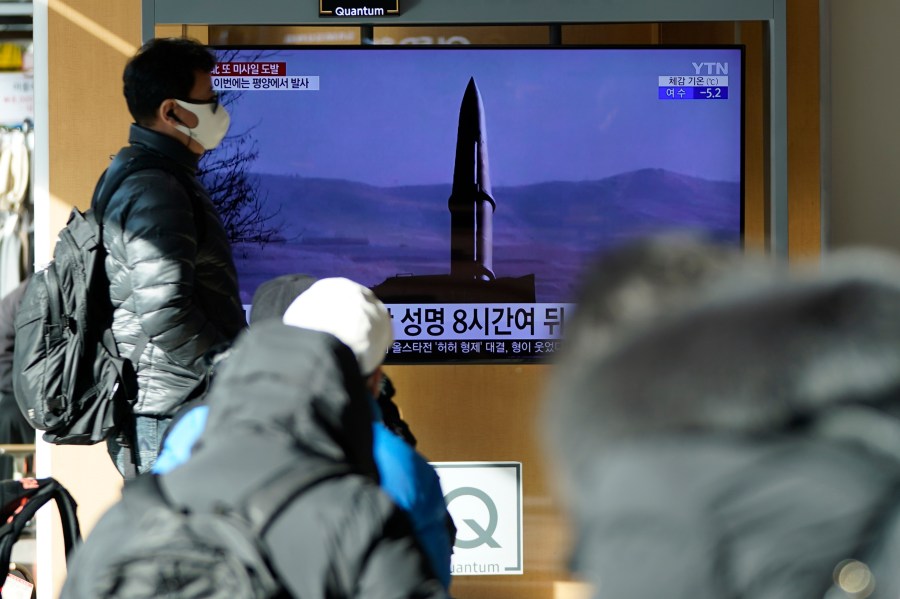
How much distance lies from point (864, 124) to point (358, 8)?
206cm

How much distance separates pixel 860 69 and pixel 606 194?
49.7 inches

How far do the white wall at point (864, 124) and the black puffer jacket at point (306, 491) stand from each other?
3.60m

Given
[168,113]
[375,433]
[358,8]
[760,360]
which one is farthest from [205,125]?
[760,360]

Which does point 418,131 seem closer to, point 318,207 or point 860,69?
point 318,207

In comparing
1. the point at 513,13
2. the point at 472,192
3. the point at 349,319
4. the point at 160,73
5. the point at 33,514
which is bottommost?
the point at 33,514

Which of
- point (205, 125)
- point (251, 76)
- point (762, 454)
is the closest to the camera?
point (762, 454)

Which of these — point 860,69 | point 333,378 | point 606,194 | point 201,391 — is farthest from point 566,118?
point 333,378

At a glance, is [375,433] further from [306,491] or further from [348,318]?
[306,491]

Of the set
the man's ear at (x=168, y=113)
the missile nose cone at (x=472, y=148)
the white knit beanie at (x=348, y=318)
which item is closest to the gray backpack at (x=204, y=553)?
the white knit beanie at (x=348, y=318)

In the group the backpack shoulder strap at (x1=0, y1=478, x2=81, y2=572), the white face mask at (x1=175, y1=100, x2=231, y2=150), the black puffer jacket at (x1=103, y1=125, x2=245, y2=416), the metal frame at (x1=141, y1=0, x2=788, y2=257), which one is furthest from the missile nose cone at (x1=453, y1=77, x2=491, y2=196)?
the backpack shoulder strap at (x1=0, y1=478, x2=81, y2=572)

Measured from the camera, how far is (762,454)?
24.5 inches

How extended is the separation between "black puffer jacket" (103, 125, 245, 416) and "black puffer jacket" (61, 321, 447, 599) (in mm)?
1703

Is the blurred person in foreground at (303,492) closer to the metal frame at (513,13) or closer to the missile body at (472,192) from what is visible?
the metal frame at (513,13)

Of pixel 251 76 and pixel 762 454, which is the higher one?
pixel 251 76
